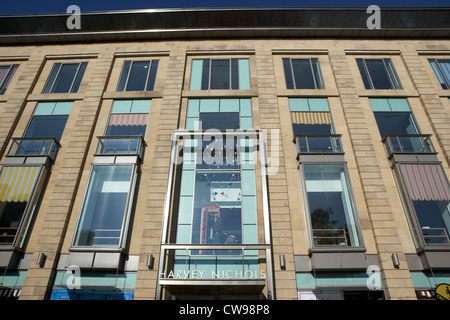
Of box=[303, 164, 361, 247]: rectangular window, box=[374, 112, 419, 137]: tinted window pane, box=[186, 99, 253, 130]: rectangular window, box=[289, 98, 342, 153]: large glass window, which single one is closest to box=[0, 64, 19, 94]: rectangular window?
box=[186, 99, 253, 130]: rectangular window

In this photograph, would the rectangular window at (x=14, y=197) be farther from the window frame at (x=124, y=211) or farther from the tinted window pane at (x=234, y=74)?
the tinted window pane at (x=234, y=74)

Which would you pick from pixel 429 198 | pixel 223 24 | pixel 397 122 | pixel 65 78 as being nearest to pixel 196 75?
pixel 223 24

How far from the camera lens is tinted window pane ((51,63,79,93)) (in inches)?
733

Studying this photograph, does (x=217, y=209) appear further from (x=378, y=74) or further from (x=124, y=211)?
(x=378, y=74)

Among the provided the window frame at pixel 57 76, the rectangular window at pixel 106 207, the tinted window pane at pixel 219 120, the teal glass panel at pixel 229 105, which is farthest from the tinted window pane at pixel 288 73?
the window frame at pixel 57 76

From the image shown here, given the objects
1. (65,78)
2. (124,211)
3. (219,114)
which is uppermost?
(65,78)

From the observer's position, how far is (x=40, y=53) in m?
20.2

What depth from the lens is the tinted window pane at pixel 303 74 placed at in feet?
60.4

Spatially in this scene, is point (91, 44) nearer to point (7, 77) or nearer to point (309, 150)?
point (7, 77)

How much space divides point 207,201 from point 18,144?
11246 millimetres

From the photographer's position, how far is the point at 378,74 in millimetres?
18859

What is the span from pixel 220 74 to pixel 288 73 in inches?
179

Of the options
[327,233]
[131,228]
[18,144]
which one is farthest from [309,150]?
[18,144]

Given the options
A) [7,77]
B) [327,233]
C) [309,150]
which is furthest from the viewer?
[7,77]
